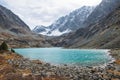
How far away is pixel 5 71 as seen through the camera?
3744 centimetres

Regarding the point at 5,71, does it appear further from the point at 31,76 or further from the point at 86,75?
the point at 86,75

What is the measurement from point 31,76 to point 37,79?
57.2 inches

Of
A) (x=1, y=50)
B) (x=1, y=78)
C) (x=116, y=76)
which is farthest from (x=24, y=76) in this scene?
(x=1, y=50)

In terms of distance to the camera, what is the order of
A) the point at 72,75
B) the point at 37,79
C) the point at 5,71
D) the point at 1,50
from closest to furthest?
the point at 37,79, the point at 72,75, the point at 5,71, the point at 1,50

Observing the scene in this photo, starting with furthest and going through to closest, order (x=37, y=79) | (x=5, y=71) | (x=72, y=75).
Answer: (x=5, y=71), (x=72, y=75), (x=37, y=79)

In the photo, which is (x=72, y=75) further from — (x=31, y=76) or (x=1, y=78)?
(x=1, y=78)

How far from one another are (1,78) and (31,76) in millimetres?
4031

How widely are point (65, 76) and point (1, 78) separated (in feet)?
29.4

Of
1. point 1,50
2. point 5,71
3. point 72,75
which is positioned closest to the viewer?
point 72,75

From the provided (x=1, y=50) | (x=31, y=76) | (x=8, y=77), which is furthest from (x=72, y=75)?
(x=1, y=50)

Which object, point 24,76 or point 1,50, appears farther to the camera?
point 1,50

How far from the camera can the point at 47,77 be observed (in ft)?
110

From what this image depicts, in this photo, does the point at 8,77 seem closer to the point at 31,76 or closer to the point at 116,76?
the point at 31,76

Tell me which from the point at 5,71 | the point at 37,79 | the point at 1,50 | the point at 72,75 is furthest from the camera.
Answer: the point at 1,50
